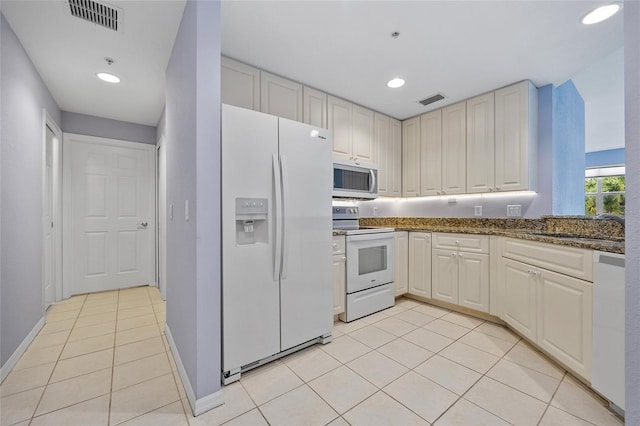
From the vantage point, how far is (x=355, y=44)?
221 cm

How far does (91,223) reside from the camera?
372 cm

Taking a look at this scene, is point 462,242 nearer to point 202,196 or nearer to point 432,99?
point 432,99

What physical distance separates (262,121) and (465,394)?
2144 mm

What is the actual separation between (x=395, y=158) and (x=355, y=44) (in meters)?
1.93

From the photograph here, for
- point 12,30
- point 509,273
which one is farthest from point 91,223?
point 509,273

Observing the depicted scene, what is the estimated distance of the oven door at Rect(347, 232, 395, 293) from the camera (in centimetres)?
265

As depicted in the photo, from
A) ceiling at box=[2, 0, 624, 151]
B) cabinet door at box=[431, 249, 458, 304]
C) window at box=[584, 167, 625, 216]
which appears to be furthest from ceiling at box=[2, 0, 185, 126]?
window at box=[584, 167, 625, 216]

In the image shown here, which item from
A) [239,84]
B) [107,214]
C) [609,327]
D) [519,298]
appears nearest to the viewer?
[609,327]

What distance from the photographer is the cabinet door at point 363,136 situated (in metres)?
3.35

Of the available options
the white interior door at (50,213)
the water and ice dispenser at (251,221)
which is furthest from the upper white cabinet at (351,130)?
the white interior door at (50,213)

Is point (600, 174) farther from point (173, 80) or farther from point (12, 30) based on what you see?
point (12, 30)

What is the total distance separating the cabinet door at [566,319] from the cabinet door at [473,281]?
0.68m

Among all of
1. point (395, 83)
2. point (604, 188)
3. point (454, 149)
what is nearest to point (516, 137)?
point (454, 149)

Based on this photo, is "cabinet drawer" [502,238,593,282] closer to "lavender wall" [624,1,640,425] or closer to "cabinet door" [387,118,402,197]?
"lavender wall" [624,1,640,425]
